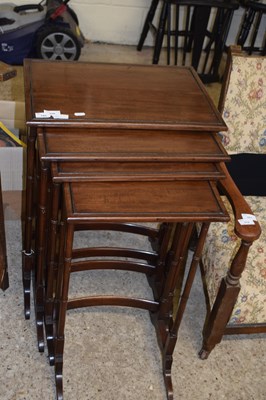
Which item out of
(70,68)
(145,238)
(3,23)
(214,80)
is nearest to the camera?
(70,68)

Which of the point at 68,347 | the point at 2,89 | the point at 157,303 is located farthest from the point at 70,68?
the point at 2,89

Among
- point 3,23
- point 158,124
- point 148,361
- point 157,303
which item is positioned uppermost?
point 158,124

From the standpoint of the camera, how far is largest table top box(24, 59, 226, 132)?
156 cm

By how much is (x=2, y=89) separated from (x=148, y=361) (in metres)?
2.22

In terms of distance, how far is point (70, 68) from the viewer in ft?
5.82

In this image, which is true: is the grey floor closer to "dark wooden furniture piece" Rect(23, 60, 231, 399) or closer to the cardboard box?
"dark wooden furniture piece" Rect(23, 60, 231, 399)

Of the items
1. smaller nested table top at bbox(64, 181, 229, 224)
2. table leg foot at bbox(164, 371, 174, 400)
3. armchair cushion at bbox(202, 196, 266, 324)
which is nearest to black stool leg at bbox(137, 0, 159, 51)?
armchair cushion at bbox(202, 196, 266, 324)

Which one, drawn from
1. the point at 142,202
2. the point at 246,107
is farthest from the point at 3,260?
the point at 246,107

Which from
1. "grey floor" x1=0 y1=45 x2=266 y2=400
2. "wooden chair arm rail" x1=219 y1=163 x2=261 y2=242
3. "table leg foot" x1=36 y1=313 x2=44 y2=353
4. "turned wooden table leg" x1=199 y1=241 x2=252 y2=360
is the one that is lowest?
"grey floor" x1=0 y1=45 x2=266 y2=400

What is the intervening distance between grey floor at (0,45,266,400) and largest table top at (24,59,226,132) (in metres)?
0.92

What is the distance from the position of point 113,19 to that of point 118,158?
9.63 ft

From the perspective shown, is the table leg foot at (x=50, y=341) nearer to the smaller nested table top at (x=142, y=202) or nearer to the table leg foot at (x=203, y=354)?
the table leg foot at (x=203, y=354)

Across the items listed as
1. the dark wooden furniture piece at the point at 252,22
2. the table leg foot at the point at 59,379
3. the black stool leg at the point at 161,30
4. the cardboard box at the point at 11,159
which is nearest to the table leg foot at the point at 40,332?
the table leg foot at the point at 59,379

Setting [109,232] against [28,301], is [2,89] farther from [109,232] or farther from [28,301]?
[28,301]
